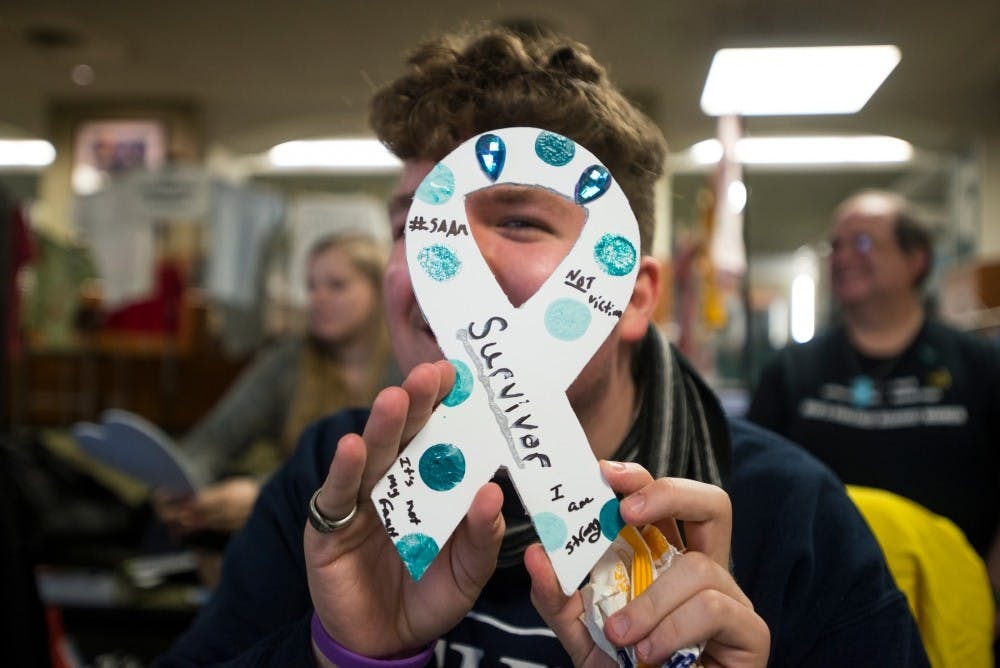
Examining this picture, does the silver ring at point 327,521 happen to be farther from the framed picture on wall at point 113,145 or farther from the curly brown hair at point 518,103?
the framed picture on wall at point 113,145

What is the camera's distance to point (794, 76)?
335cm

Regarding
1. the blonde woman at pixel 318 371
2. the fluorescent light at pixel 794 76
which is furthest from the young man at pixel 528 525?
the fluorescent light at pixel 794 76

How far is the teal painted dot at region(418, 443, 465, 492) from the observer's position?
0.62m

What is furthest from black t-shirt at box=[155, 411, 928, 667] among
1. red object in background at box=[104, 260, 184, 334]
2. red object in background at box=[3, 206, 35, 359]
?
red object in background at box=[104, 260, 184, 334]

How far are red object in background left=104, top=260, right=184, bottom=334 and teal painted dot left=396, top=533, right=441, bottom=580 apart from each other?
131 inches

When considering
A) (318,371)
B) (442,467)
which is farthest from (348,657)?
(318,371)

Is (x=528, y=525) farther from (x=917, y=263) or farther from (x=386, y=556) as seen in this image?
(x=917, y=263)

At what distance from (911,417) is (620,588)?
5.84 ft

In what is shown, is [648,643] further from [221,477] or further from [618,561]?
[221,477]

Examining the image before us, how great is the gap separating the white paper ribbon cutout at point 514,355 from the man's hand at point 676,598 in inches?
1.1

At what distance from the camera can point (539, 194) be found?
2.41ft

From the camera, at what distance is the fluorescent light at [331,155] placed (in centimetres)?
690

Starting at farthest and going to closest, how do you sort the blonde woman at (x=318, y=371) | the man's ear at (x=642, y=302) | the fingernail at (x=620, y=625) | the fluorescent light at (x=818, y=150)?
the fluorescent light at (x=818, y=150), the blonde woman at (x=318, y=371), the man's ear at (x=642, y=302), the fingernail at (x=620, y=625)

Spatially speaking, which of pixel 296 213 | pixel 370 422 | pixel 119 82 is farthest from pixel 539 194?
pixel 119 82
